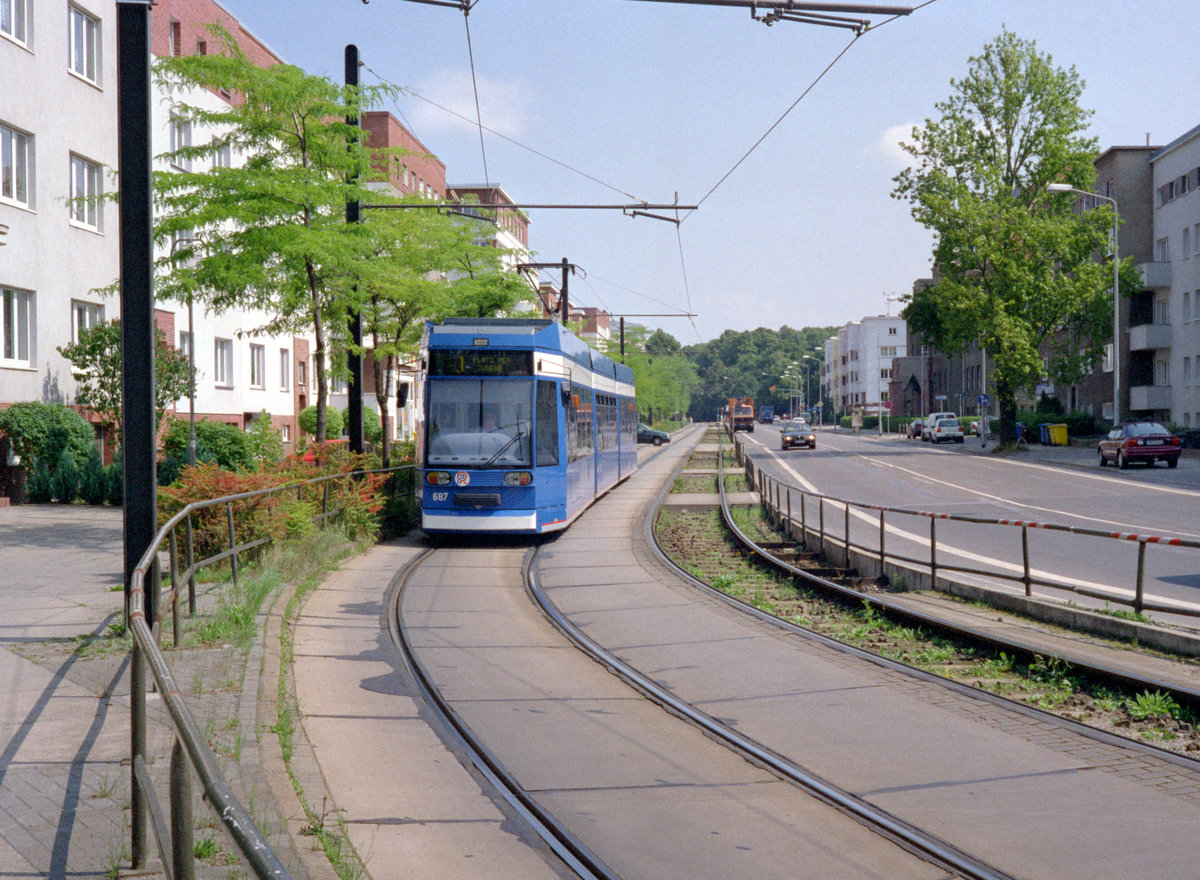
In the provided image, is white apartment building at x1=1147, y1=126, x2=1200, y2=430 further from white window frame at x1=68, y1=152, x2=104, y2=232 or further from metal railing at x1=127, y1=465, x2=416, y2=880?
metal railing at x1=127, y1=465, x2=416, y2=880

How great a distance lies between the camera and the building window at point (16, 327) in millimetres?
25062

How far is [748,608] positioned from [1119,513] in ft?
44.3

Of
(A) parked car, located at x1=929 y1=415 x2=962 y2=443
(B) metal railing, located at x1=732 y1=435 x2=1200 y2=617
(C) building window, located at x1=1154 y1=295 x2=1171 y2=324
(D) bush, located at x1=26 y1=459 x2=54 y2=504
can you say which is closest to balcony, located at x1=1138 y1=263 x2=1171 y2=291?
(C) building window, located at x1=1154 y1=295 x2=1171 y2=324

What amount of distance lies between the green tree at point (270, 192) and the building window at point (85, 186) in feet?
34.9

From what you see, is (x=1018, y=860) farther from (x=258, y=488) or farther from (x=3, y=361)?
(x=3, y=361)

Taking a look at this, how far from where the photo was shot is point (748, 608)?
1254cm

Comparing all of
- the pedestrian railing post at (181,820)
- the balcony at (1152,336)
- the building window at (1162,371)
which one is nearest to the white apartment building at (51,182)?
the pedestrian railing post at (181,820)

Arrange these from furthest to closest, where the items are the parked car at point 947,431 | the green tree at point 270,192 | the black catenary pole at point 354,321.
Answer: the parked car at point 947,431 < the black catenary pole at point 354,321 < the green tree at point 270,192

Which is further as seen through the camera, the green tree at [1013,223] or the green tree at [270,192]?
the green tree at [1013,223]

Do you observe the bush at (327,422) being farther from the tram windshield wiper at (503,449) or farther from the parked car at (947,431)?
the parked car at (947,431)

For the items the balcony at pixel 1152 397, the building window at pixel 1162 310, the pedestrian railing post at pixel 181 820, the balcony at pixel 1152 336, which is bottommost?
the pedestrian railing post at pixel 181 820

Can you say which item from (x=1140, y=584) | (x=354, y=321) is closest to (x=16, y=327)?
(x=354, y=321)

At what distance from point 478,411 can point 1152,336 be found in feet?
154

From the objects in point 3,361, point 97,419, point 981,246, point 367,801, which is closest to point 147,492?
point 367,801
